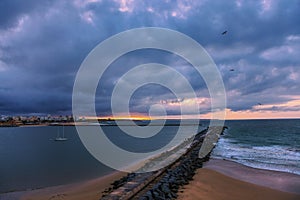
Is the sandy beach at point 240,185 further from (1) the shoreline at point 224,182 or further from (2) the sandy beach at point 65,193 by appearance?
(2) the sandy beach at point 65,193

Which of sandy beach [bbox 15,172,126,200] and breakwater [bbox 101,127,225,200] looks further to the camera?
sandy beach [bbox 15,172,126,200]

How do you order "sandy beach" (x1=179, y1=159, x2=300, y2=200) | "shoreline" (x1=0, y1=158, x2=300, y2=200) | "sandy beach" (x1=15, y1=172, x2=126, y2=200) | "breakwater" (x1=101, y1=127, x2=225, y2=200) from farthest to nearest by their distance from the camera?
"shoreline" (x1=0, y1=158, x2=300, y2=200)
"sandy beach" (x1=15, y1=172, x2=126, y2=200)
"sandy beach" (x1=179, y1=159, x2=300, y2=200)
"breakwater" (x1=101, y1=127, x2=225, y2=200)

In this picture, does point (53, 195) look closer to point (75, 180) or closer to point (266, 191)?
point (75, 180)

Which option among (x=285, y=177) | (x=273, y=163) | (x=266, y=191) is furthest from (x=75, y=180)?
(x=273, y=163)

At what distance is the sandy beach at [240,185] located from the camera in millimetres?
11281

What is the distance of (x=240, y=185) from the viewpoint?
1323 centimetres

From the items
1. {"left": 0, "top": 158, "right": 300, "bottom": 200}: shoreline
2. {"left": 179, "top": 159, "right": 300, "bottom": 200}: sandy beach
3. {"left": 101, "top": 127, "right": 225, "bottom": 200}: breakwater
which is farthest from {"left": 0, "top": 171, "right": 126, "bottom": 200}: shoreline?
{"left": 179, "top": 159, "right": 300, "bottom": 200}: sandy beach

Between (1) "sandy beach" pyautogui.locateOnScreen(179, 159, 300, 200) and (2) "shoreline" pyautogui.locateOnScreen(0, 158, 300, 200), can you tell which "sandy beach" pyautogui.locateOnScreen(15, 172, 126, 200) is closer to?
(2) "shoreline" pyautogui.locateOnScreen(0, 158, 300, 200)

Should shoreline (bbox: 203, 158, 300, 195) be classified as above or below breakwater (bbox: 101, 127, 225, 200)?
below

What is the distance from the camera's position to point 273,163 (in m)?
19.9

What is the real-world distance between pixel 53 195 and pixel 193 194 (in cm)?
623

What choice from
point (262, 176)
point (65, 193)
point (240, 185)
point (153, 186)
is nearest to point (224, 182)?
point (240, 185)

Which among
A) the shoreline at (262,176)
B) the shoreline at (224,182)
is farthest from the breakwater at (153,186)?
the shoreline at (262,176)

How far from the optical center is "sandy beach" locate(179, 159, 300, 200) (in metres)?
11.3
